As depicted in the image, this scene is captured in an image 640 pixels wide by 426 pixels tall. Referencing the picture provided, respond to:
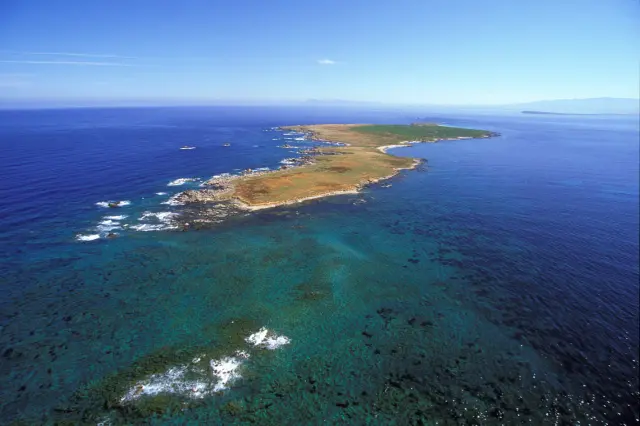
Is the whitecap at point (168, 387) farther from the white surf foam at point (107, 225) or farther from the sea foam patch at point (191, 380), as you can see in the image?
the white surf foam at point (107, 225)

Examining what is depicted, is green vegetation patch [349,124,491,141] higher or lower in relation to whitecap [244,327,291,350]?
higher

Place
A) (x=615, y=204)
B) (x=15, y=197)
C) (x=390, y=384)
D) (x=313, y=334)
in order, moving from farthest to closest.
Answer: (x=615, y=204) < (x=15, y=197) < (x=313, y=334) < (x=390, y=384)

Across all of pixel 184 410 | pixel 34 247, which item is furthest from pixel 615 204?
pixel 34 247

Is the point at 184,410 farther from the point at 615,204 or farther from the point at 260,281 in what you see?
the point at 615,204

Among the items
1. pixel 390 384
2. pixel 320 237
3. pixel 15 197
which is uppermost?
pixel 15 197

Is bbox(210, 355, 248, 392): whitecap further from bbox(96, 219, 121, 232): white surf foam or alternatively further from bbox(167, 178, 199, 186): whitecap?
bbox(167, 178, 199, 186): whitecap

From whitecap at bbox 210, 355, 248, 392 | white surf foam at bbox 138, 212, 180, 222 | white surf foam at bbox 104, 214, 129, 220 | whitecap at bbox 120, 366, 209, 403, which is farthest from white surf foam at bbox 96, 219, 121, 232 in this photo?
whitecap at bbox 210, 355, 248, 392

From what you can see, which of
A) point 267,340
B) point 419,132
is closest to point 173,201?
point 267,340
